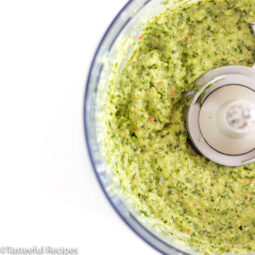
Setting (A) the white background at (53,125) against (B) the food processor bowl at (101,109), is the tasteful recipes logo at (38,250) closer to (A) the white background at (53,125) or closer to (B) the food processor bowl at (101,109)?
(A) the white background at (53,125)

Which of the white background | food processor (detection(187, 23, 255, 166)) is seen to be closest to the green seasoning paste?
food processor (detection(187, 23, 255, 166))

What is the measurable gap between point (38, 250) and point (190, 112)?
706mm

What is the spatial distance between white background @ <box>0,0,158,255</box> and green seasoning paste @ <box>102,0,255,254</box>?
13cm

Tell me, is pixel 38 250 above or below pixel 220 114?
below

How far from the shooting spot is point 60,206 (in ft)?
4.31

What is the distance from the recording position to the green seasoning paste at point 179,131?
3.99ft

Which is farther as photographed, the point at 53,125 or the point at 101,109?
the point at 53,125

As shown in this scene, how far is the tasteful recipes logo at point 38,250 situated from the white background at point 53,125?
2cm

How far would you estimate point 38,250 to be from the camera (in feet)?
4.33

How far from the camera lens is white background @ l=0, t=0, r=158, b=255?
1.29 metres

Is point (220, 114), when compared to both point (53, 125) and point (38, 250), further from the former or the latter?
point (38, 250)

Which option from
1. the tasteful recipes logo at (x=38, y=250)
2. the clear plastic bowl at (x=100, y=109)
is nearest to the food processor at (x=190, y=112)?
the clear plastic bowl at (x=100, y=109)

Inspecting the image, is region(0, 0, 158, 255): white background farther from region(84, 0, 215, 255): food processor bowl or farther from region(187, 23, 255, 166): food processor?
region(187, 23, 255, 166): food processor

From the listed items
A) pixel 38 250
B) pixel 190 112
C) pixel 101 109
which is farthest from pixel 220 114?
pixel 38 250
